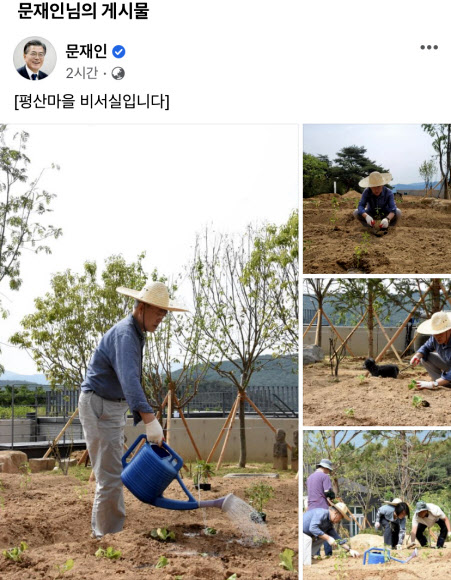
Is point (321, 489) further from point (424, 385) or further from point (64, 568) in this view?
point (64, 568)

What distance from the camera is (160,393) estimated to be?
7.53 meters

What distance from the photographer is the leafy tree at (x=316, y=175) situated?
3712 millimetres

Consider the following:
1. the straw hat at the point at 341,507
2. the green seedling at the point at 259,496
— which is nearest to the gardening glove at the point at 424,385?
the straw hat at the point at 341,507

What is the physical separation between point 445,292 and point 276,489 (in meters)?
2.40

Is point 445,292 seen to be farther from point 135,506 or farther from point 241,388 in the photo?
point 241,388

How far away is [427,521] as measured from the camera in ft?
12.2

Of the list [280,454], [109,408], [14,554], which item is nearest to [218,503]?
[109,408]

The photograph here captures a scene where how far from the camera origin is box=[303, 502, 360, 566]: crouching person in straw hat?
11.7ft

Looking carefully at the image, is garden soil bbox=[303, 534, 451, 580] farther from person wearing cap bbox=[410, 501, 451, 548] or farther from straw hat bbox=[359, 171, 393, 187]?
straw hat bbox=[359, 171, 393, 187]

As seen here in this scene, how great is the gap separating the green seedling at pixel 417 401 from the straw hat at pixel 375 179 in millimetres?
1150

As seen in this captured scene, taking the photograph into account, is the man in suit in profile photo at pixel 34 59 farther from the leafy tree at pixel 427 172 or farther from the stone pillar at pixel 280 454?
the stone pillar at pixel 280 454

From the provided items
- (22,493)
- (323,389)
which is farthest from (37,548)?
(323,389)

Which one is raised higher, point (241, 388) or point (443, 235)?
point (443, 235)

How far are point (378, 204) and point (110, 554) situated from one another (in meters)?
2.31
